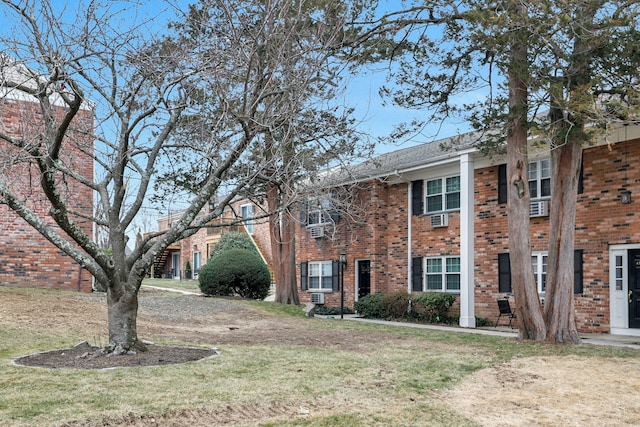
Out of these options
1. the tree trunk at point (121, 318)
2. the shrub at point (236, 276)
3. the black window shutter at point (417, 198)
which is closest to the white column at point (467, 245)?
the black window shutter at point (417, 198)

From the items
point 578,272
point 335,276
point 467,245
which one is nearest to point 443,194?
point 467,245

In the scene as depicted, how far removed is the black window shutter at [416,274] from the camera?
20906mm

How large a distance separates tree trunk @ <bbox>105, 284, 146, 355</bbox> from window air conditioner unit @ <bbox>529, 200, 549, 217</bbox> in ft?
36.7

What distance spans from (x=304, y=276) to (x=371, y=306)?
5946 millimetres

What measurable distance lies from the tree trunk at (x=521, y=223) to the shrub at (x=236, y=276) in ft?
40.5

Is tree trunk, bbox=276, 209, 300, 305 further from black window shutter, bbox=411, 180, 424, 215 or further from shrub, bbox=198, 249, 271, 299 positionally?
black window shutter, bbox=411, 180, 424, 215

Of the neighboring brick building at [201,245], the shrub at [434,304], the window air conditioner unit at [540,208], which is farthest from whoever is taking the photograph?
the neighboring brick building at [201,245]

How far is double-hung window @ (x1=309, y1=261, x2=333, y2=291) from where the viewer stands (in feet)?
81.7

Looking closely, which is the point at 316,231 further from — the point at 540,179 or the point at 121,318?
the point at 121,318

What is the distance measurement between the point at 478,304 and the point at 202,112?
11115 mm

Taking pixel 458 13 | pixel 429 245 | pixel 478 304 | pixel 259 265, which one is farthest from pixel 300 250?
pixel 458 13

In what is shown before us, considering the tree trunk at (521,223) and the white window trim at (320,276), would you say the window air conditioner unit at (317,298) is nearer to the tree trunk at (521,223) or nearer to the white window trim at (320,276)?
the white window trim at (320,276)

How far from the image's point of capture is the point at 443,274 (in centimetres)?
2003

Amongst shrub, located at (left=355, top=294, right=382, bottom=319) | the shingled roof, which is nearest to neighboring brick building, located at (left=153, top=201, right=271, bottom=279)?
the shingled roof
